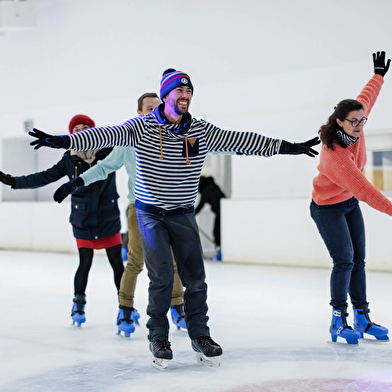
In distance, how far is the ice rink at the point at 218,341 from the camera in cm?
229

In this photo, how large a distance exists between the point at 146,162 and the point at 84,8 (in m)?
7.25

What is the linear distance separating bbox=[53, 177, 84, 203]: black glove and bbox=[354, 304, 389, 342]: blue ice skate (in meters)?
1.68

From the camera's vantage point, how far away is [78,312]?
3461 mm

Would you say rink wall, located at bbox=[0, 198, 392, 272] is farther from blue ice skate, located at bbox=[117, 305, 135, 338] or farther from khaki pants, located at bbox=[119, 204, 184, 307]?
blue ice skate, located at bbox=[117, 305, 135, 338]

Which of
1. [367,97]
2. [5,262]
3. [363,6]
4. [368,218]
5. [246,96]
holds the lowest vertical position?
[5,262]

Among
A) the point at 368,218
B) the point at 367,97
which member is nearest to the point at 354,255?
the point at 367,97

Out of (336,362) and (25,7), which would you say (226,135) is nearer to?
(336,362)

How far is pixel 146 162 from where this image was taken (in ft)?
8.20

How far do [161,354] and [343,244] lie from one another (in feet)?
3.60

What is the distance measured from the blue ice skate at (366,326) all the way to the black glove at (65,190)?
1.68 meters

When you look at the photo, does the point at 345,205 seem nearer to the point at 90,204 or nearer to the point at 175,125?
the point at 175,125

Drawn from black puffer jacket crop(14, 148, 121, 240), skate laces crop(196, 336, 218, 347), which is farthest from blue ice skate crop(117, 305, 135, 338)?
Answer: skate laces crop(196, 336, 218, 347)

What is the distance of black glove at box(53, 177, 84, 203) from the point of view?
9.78 ft

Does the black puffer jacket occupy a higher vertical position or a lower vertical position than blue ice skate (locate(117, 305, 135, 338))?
higher
